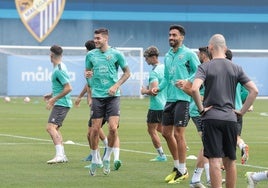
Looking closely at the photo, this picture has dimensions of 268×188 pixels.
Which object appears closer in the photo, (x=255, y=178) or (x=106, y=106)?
(x=255, y=178)

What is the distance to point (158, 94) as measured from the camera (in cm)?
1973

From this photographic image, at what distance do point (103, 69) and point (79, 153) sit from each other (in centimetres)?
407

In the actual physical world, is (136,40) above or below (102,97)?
below

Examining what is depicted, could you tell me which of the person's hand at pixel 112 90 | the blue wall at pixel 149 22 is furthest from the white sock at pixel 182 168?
the blue wall at pixel 149 22

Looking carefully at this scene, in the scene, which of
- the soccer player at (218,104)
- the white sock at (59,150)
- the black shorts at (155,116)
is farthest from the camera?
the black shorts at (155,116)

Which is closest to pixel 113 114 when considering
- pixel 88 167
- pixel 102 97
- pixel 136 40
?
pixel 102 97

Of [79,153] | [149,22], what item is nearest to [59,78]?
[79,153]

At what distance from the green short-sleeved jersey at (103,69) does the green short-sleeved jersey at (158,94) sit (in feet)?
7.72

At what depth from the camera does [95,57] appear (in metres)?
16.6

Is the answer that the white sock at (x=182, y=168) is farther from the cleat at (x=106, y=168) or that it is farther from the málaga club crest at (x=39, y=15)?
the málaga club crest at (x=39, y=15)

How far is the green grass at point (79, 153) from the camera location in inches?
605

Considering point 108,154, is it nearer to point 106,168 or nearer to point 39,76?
point 106,168

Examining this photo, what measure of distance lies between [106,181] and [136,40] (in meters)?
44.8

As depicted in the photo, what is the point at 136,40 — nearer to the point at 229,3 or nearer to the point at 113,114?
the point at 229,3
